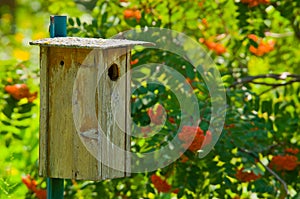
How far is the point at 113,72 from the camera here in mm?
3223

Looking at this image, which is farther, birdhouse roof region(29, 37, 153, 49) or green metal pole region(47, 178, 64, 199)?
green metal pole region(47, 178, 64, 199)

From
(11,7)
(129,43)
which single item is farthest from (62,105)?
(11,7)

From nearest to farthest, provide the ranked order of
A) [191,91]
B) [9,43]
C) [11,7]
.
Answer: [191,91], [9,43], [11,7]

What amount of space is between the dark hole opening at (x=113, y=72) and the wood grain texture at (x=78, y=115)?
23mm

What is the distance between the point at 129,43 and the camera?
10.4 feet

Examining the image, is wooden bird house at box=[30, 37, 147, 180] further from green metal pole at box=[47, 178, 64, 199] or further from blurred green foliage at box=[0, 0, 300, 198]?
blurred green foliage at box=[0, 0, 300, 198]

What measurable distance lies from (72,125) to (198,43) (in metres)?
1.65

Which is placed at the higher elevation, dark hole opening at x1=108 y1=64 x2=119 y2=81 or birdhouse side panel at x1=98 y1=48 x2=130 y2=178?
dark hole opening at x1=108 y1=64 x2=119 y2=81

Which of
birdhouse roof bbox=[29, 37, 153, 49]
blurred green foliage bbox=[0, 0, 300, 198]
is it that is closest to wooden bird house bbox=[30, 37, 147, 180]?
birdhouse roof bbox=[29, 37, 153, 49]

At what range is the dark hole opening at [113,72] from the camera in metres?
3.21

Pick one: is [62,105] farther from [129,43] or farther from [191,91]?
[191,91]

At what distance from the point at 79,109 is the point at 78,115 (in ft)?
0.07

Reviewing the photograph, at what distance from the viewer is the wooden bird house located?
3096 millimetres

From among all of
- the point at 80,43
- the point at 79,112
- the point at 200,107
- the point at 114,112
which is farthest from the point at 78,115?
the point at 200,107
